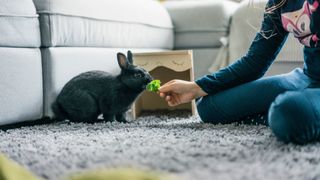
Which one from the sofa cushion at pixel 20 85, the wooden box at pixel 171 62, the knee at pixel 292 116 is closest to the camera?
the knee at pixel 292 116

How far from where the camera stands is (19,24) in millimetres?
1258

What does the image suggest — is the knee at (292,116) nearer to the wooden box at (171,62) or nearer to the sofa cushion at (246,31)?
the wooden box at (171,62)

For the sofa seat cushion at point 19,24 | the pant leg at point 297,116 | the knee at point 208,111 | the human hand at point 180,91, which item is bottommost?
the knee at point 208,111

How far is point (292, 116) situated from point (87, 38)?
0.81 meters

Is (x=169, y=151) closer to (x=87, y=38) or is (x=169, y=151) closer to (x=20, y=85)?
(x=20, y=85)

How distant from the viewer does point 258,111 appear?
124cm

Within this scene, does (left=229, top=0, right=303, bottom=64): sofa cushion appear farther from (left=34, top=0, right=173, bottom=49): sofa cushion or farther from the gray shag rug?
the gray shag rug

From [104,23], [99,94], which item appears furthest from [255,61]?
[104,23]

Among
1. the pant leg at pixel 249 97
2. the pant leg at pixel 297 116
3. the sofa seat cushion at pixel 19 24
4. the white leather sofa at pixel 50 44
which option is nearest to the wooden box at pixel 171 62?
the white leather sofa at pixel 50 44

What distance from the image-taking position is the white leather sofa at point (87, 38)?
4.08 ft

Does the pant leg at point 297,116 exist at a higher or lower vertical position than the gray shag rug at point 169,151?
higher

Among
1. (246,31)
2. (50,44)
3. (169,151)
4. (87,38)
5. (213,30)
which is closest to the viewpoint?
(169,151)

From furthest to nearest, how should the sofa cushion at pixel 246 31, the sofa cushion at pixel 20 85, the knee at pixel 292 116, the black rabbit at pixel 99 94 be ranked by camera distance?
the sofa cushion at pixel 246 31, the black rabbit at pixel 99 94, the sofa cushion at pixel 20 85, the knee at pixel 292 116

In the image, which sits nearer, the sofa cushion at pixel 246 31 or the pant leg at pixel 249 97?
the pant leg at pixel 249 97
